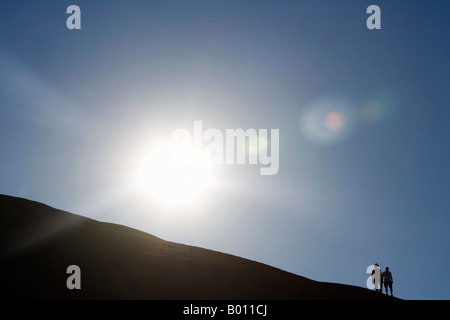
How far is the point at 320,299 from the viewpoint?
23.6 meters

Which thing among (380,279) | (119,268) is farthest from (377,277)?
(119,268)

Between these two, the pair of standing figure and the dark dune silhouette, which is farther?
the pair of standing figure

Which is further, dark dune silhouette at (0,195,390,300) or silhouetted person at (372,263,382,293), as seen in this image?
silhouetted person at (372,263,382,293)

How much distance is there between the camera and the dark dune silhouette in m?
21.3

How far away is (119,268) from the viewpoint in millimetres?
24516

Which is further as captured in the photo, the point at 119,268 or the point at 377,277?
the point at 377,277

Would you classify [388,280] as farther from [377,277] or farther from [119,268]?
[119,268]

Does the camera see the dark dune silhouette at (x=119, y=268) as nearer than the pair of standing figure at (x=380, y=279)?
Yes

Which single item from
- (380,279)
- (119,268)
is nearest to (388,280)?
(380,279)

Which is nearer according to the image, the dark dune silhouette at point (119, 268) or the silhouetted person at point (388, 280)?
the dark dune silhouette at point (119, 268)

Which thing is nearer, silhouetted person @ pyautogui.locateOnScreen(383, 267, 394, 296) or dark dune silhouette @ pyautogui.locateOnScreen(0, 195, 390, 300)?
dark dune silhouette @ pyautogui.locateOnScreen(0, 195, 390, 300)

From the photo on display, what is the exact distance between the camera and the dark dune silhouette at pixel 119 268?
2134 centimetres
